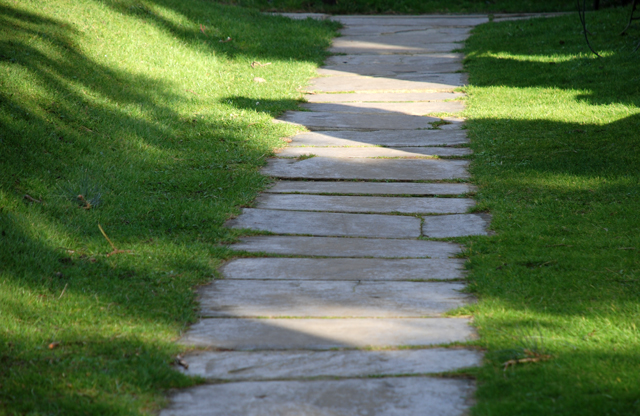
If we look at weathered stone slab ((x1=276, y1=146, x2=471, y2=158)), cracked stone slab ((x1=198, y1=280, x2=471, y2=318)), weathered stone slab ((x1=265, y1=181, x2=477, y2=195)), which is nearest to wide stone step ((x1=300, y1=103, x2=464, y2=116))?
weathered stone slab ((x1=276, y1=146, x2=471, y2=158))

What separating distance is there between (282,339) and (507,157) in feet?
10.7

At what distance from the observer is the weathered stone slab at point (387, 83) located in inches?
310

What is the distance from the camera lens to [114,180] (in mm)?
4555

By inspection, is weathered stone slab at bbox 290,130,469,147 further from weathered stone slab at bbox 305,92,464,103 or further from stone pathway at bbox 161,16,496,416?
weathered stone slab at bbox 305,92,464,103

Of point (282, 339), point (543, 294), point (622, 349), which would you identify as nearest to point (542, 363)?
point (622, 349)

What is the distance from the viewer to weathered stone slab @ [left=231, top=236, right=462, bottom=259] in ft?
12.1

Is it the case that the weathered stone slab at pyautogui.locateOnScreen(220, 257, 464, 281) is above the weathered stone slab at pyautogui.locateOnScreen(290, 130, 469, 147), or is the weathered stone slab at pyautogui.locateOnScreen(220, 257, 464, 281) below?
below

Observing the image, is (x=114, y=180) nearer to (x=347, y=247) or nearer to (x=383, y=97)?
(x=347, y=247)

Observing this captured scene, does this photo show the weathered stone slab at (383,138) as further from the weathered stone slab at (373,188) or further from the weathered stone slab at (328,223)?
the weathered stone slab at (328,223)

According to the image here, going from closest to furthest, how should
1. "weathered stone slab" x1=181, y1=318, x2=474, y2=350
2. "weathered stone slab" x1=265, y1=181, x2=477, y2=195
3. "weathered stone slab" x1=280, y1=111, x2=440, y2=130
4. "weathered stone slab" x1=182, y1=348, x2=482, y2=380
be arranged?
"weathered stone slab" x1=182, y1=348, x2=482, y2=380 → "weathered stone slab" x1=181, y1=318, x2=474, y2=350 → "weathered stone slab" x1=265, y1=181, x2=477, y2=195 → "weathered stone slab" x1=280, y1=111, x2=440, y2=130

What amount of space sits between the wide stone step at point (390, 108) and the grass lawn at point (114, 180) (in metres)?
0.42

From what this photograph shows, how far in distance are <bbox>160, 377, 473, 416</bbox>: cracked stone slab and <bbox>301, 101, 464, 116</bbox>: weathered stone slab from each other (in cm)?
487

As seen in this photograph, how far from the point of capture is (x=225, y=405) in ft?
7.52

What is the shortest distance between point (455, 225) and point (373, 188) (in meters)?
0.88
